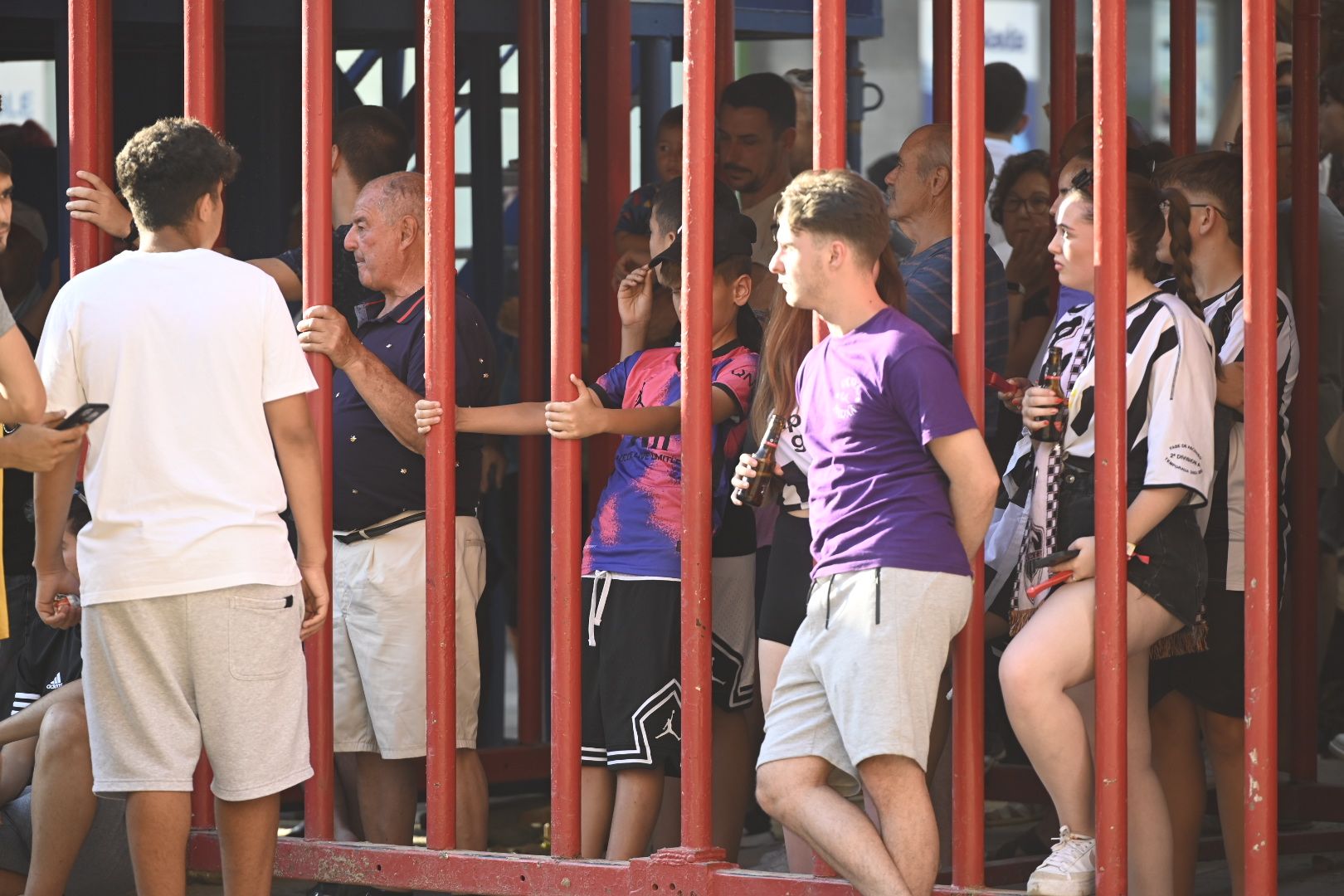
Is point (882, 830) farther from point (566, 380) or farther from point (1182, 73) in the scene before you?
point (1182, 73)

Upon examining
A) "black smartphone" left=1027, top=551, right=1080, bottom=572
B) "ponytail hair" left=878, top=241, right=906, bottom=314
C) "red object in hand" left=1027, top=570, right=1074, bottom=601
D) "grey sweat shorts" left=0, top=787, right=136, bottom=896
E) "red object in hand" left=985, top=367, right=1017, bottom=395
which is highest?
"ponytail hair" left=878, top=241, right=906, bottom=314

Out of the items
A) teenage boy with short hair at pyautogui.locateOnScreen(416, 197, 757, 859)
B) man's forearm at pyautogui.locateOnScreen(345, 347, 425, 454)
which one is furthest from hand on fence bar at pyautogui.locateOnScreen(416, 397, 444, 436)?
man's forearm at pyautogui.locateOnScreen(345, 347, 425, 454)

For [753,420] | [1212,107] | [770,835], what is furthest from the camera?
[1212,107]

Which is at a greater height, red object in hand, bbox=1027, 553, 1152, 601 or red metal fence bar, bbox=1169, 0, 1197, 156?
red metal fence bar, bbox=1169, 0, 1197, 156

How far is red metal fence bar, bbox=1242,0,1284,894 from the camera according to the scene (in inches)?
140

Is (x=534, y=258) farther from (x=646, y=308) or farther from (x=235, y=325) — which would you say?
(x=235, y=325)

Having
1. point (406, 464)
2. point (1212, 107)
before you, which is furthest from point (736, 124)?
point (1212, 107)

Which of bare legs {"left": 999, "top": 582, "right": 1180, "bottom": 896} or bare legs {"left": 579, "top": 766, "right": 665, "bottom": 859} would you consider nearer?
bare legs {"left": 999, "top": 582, "right": 1180, "bottom": 896}

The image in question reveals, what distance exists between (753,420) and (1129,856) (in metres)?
1.19

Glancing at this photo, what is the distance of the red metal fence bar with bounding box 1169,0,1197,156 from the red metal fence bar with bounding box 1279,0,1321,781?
29cm

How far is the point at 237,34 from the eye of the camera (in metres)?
6.54

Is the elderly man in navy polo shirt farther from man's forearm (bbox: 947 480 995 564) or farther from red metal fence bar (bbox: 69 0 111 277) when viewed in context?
man's forearm (bbox: 947 480 995 564)

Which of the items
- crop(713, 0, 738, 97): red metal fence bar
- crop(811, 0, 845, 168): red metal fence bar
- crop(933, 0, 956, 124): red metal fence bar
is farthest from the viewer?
crop(713, 0, 738, 97): red metal fence bar

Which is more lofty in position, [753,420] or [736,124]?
[736,124]
